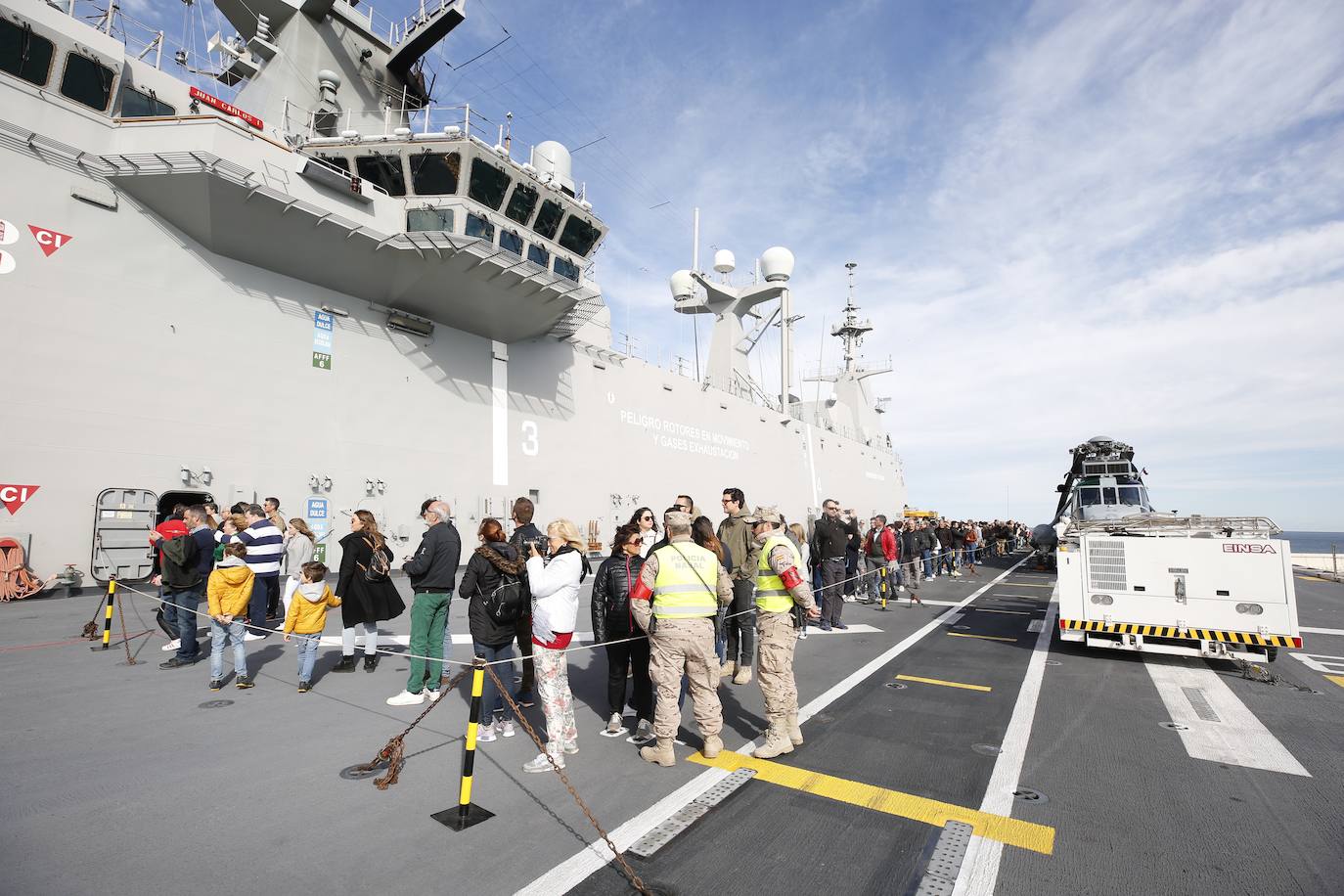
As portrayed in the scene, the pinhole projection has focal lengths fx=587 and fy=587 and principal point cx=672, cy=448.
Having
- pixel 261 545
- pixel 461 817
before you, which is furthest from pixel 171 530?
pixel 461 817

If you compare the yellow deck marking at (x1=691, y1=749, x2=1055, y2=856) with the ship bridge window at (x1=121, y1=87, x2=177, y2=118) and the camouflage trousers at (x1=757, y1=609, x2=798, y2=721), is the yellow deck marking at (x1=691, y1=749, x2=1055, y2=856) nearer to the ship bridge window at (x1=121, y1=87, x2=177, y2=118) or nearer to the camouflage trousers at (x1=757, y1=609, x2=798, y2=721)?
the camouflage trousers at (x1=757, y1=609, x2=798, y2=721)

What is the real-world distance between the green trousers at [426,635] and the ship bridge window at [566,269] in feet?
38.8

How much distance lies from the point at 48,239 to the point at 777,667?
12987 mm

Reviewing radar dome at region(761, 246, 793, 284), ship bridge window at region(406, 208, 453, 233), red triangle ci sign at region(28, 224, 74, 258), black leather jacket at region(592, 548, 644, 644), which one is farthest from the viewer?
radar dome at region(761, 246, 793, 284)

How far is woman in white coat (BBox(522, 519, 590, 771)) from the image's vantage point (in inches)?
160

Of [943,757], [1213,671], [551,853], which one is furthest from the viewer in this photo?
[1213,671]

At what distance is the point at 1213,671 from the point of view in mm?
6828

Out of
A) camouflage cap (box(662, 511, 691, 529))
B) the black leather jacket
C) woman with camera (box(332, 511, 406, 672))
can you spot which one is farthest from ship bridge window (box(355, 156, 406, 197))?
camouflage cap (box(662, 511, 691, 529))

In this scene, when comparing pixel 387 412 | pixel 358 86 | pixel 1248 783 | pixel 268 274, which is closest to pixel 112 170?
pixel 268 274

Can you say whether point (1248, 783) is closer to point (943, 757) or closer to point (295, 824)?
point (943, 757)

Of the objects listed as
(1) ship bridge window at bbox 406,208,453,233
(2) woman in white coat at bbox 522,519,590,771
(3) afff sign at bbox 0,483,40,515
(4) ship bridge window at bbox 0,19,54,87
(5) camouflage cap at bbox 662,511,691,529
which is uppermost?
(4) ship bridge window at bbox 0,19,54,87

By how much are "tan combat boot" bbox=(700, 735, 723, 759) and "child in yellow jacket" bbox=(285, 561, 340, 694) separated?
3830 mm

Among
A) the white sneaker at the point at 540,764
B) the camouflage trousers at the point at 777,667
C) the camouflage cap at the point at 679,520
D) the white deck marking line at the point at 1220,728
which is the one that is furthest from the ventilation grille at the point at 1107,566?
the white sneaker at the point at 540,764

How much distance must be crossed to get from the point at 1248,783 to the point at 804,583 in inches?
120
